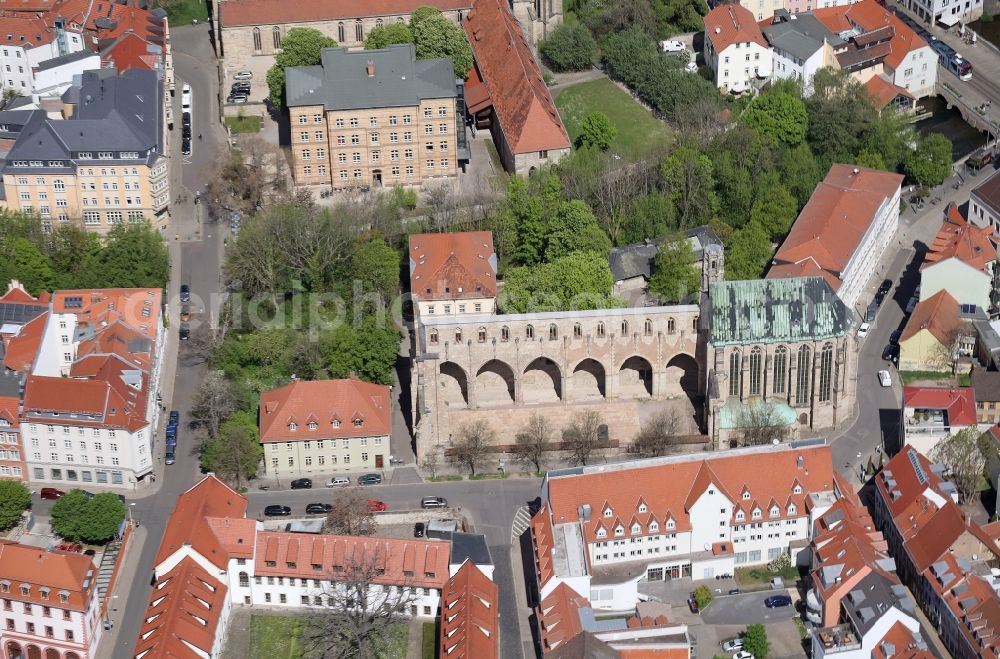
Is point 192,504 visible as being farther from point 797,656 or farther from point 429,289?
point 797,656

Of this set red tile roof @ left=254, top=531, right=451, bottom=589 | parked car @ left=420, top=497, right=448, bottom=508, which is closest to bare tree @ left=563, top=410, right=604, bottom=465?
parked car @ left=420, top=497, right=448, bottom=508

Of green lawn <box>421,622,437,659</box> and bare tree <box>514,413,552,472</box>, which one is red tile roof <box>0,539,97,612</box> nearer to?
green lawn <box>421,622,437,659</box>

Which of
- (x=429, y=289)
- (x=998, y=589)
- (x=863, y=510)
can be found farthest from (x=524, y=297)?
(x=998, y=589)

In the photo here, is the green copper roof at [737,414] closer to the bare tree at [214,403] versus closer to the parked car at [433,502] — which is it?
the parked car at [433,502]

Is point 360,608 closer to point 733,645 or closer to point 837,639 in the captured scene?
point 733,645

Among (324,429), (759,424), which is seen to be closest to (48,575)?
(324,429)
